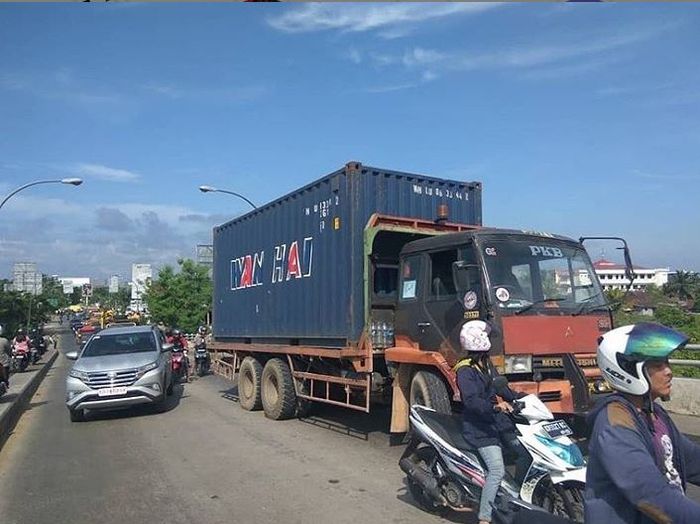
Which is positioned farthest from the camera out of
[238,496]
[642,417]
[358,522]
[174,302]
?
[174,302]

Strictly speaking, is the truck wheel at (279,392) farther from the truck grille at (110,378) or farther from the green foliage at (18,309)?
the green foliage at (18,309)

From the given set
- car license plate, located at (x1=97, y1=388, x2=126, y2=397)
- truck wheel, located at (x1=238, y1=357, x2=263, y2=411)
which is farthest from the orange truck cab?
car license plate, located at (x1=97, y1=388, x2=126, y2=397)

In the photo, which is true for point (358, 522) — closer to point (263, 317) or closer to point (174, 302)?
point (263, 317)

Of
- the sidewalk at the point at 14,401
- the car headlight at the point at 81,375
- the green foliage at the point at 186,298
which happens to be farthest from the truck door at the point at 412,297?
the green foliage at the point at 186,298

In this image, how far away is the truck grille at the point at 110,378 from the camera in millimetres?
11008

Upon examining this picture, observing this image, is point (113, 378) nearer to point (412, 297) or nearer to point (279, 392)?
point (279, 392)

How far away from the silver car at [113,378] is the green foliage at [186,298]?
2708 centimetres

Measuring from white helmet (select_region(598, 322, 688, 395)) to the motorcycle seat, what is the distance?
9.05ft

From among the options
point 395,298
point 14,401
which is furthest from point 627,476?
point 14,401

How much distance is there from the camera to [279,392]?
10781 millimetres

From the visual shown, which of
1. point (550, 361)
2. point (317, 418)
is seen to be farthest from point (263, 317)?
point (550, 361)

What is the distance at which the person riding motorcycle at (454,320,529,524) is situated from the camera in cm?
474

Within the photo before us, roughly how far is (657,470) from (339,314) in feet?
22.8

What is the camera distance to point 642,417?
2.33m
